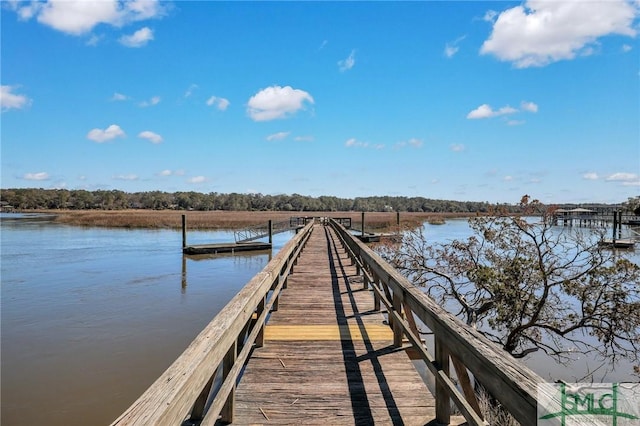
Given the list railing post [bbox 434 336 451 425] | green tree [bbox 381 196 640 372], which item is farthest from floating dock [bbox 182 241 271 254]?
railing post [bbox 434 336 451 425]

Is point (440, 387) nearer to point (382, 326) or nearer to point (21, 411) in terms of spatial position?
point (382, 326)

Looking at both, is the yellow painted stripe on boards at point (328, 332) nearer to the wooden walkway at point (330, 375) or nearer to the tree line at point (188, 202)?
the wooden walkway at point (330, 375)

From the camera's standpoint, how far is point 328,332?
16.9ft

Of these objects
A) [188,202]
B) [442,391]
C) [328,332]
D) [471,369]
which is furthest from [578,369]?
[188,202]

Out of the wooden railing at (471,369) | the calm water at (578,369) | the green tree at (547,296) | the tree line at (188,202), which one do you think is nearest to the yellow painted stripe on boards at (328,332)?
the wooden railing at (471,369)

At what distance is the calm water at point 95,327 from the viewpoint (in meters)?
7.09

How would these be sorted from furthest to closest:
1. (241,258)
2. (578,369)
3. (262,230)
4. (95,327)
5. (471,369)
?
(262,230) < (241,258) < (95,327) < (578,369) < (471,369)

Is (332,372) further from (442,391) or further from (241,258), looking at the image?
(241,258)

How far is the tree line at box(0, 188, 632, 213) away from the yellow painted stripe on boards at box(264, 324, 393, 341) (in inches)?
4043

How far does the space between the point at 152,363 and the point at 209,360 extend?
297 inches

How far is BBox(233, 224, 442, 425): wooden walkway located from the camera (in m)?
2.98

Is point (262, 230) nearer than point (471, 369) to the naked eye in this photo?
No

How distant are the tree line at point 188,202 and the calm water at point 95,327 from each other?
9538 centimetres

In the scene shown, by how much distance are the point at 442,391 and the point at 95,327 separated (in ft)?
35.4
